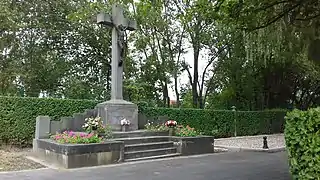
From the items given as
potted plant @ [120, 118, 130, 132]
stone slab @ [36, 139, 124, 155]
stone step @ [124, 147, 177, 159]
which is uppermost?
potted plant @ [120, 118, 130, 132]

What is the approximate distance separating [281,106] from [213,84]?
5.22 metres

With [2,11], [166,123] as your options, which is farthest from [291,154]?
[2,11]

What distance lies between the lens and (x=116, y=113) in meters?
11.5

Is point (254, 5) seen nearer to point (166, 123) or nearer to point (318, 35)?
point (318, 35)

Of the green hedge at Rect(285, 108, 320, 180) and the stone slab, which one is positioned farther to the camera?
the stone slab

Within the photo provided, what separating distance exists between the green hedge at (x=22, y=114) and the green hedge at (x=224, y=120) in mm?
3663

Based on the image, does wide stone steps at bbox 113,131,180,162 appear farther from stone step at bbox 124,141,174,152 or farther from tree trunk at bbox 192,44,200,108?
tree trunk at bbox 192,44,200,108

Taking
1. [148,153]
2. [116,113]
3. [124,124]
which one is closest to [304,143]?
[148,153]

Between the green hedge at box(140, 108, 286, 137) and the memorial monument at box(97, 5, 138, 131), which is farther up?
the memorial monument at box(97, 5, 138, 131)

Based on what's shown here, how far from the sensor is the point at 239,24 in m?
9.06

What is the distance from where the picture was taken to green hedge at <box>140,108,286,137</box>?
15547 mm

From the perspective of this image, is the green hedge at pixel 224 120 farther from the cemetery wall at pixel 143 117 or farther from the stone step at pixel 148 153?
the stone step at pixel 148 153

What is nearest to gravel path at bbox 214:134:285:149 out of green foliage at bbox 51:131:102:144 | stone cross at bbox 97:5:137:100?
stone cross at bbox 97:5:137:100

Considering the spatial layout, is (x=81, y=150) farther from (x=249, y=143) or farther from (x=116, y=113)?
(x=249, y=143)
